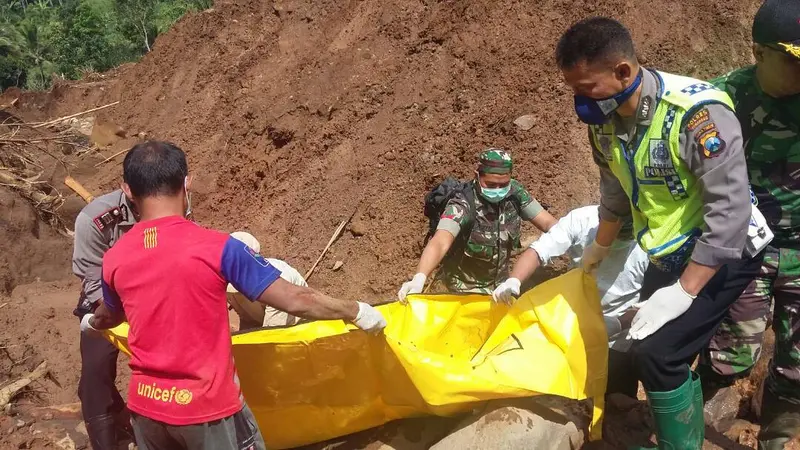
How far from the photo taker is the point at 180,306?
1954mm

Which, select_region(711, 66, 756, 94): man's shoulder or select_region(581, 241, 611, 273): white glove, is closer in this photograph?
select_region(711, 66, 756, 94): man's shoulder

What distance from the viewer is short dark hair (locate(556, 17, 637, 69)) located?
81.7 inches

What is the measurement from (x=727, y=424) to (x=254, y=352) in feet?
7.69

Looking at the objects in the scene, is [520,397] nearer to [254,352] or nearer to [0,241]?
[254,352]

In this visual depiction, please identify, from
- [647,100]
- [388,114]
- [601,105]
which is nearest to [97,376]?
[601,105]

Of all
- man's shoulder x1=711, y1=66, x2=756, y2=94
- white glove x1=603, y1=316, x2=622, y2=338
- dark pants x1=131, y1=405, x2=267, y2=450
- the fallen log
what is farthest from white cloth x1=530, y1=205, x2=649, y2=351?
the fallen log

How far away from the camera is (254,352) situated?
8.77 feet

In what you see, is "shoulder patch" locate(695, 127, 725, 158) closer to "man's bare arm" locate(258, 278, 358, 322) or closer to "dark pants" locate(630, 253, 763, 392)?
"dark pants" locate(630, 253, 763, 392)

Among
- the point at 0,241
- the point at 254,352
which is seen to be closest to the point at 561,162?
the point at 254,352

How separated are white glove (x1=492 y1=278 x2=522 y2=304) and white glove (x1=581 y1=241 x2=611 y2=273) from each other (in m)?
0.29

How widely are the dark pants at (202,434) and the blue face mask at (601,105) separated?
1509 millimetres

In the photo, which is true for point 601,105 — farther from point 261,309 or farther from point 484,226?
point 261,309

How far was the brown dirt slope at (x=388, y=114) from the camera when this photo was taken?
522 centimetres

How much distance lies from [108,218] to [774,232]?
9.06 ft
